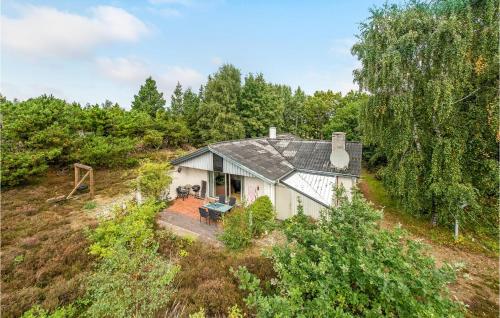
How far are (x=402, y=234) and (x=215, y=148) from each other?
10.5m

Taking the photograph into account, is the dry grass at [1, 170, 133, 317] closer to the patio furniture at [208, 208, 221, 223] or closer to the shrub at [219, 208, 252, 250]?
the shrub at [219, 208, 252, 250]

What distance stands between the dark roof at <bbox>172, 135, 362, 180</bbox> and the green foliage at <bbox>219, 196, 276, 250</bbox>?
6.35 ft

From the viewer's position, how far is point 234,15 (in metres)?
14.8

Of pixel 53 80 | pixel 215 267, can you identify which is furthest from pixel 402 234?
pixel 53 80

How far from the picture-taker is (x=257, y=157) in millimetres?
14180

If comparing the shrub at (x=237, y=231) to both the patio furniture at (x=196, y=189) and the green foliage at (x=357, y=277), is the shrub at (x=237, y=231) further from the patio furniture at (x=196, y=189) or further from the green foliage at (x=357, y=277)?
the patio furniture at (x=196, y=189)

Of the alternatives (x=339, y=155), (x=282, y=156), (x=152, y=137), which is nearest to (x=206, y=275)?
(x=339, y=155)

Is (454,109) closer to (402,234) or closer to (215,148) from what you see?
(402,234)

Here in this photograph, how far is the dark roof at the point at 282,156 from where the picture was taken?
1266 cm

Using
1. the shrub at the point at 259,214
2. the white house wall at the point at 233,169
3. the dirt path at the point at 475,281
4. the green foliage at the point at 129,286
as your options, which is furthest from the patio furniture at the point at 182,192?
the dirt path at the point at 475,281

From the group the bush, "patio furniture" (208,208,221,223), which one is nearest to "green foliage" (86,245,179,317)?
"patio furniture" (208,208,221,223)

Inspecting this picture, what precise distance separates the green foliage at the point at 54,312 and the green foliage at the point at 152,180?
7540mm

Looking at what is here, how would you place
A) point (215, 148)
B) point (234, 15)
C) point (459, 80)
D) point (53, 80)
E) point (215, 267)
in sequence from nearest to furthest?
point (215, 267), point (459, 80), point (215, 148), point (234, 15), point (53, 80)

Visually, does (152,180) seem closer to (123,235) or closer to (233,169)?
(233,169)
